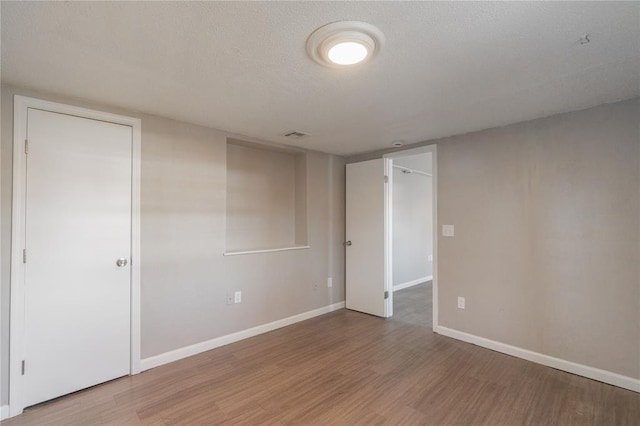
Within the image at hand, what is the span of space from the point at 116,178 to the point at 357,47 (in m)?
2.15

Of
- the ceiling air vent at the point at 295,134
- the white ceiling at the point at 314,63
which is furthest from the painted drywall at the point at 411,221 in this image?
the white ceiling at the point at 314,63

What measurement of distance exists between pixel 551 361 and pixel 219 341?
308 centimetres

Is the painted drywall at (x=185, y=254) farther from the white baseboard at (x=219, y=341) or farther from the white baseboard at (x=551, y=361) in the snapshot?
the white baseboard at (x=551, y=361)

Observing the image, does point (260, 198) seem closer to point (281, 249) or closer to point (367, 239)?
point (281, 249)

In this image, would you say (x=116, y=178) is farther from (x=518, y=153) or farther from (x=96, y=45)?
(x=518, y=153)

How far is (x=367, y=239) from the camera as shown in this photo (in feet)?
13.2

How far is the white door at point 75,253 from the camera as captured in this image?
207cm

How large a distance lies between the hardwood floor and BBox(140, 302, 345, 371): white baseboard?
0.07 metres

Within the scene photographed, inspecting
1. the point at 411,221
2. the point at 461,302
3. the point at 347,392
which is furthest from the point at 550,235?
the point at 411,221

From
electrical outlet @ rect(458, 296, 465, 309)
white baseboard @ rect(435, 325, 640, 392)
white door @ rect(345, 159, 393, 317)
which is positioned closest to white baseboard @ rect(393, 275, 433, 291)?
white door @ rect(345, 159, 393, 317)

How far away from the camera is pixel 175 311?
2709 mm

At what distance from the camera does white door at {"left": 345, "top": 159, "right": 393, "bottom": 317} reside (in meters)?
3.87

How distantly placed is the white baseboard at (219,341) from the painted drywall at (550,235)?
167 cm

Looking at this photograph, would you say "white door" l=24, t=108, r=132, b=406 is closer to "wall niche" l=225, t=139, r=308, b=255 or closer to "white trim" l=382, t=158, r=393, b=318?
"wall niche" l=225, t=139, r=308, b=255
